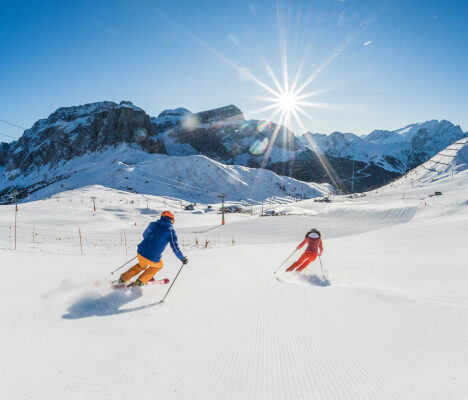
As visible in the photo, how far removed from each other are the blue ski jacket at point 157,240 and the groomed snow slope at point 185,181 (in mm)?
65038

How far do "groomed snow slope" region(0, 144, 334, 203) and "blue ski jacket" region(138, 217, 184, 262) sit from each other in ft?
213

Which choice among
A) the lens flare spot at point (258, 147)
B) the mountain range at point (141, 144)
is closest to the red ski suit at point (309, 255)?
the mountain range at point (141, 144)

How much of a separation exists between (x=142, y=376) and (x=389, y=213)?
39.9 meters

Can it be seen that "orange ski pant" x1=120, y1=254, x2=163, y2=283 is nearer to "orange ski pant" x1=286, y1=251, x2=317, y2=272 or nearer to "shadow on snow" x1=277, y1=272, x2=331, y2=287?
"shadow on snow" x1=277, y1=272, x2=331, y2=287

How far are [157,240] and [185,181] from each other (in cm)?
7839

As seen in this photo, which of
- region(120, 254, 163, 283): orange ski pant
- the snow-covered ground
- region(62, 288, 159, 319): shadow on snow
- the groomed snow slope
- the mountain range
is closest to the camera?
the snow-covered ground

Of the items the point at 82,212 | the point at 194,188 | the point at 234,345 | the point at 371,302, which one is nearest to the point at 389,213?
the point at 371,302

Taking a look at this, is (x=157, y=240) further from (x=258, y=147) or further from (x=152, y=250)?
(x=258, y=147)

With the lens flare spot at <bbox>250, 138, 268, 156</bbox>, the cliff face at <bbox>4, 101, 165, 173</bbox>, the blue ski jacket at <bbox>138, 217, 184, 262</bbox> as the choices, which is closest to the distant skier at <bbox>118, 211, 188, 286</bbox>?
the blue ski jacket at <bbox>138, 217, 184, 262</bbox>

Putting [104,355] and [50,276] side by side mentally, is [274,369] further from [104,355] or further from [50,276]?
[50,276]

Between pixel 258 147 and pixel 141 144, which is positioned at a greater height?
pixel 258 147

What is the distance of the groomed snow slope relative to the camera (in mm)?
72688

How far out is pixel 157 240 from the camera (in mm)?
5691

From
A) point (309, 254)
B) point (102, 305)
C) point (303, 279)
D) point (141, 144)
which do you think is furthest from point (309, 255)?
point (141, 144)
